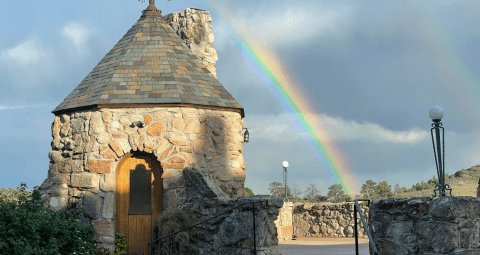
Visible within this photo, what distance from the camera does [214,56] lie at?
676 inches

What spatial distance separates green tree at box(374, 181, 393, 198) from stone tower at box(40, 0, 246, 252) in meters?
15.5

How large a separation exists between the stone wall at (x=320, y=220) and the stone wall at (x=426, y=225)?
1059 cm

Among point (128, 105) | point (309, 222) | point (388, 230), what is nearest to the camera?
point (388, 230)

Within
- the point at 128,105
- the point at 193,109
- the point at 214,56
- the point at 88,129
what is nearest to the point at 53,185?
the point at 88,129

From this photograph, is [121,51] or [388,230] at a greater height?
[121,51]

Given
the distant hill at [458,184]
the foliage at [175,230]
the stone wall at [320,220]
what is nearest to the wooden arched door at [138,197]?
the foliage at [175,230]

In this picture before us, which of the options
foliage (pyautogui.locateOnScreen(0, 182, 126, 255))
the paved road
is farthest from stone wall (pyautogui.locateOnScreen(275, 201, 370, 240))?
foliage (pyautogui.locateOnScreen(0, 182, 126, 255))

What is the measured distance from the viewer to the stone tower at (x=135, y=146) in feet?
38.0

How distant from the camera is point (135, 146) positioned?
11578 mm

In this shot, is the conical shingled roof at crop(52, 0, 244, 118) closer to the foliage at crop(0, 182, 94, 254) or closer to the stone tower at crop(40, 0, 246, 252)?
the stone tower at crop(40, 0, 246, 252)

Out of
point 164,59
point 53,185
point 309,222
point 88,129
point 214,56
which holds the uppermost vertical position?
point 214,56

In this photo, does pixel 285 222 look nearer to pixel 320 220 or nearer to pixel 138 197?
pixel 320 220

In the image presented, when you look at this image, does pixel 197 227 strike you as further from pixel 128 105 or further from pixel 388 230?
pixel 388 230

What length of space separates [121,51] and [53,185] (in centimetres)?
375
